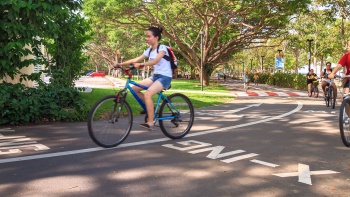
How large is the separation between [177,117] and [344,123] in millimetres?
2824

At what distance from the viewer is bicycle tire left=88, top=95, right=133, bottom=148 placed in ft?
17.3

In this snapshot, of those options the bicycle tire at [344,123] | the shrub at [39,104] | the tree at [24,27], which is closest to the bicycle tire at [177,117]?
the bicycle tire at [344,123]

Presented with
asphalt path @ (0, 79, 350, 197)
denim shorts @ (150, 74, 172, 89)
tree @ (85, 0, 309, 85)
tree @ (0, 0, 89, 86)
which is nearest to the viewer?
asphalt path @ (0, 79, 350, 197)

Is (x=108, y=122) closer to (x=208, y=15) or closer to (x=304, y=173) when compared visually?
(x=304, y=173)

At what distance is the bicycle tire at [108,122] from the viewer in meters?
5.27

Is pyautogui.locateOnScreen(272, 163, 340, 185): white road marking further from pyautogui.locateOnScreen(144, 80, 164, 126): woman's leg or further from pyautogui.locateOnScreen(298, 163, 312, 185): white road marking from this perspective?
pyautogui.locateOnScreen(144, 80, 164, 126): woman's leg

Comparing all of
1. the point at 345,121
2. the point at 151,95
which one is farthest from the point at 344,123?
the point at 151,95

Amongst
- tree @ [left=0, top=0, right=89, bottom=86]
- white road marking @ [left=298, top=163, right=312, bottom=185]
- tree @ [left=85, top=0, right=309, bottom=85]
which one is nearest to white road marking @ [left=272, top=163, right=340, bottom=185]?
white road marking @ [left=298, top=163, right=312, bottom=185]

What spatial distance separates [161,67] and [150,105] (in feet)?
2.22

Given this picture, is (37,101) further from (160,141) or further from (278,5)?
(278,5)

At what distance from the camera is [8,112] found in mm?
7344

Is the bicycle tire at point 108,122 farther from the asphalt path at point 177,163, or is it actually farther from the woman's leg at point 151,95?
the woman's leg at point 151,95

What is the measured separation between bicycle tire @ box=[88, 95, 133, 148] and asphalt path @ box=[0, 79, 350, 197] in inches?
7.9

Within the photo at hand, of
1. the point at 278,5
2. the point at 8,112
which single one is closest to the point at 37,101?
the point at 8,112
